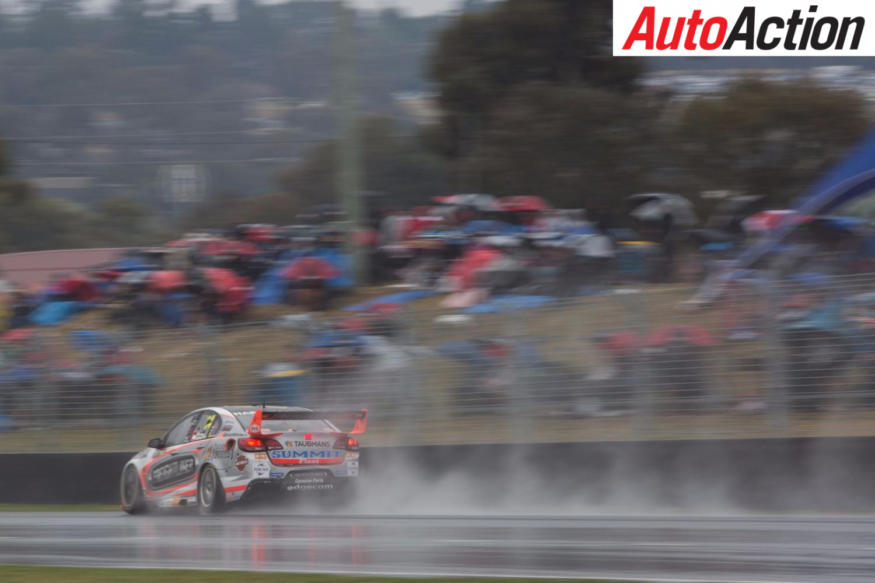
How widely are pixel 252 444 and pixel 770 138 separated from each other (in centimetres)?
2682

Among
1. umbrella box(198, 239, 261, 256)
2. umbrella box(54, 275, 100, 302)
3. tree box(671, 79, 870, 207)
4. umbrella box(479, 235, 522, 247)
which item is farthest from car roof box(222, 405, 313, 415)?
tree box(671, 79, 870, 207)

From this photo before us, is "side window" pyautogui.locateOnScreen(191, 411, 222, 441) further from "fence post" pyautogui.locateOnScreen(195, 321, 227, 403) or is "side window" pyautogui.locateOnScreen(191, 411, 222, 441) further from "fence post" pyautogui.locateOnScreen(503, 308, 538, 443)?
"fence post" pyautogui.locateOnScreen(503, 308, 538, 443)

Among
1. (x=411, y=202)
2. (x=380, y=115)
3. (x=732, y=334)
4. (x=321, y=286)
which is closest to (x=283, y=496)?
(x=732, y=334)

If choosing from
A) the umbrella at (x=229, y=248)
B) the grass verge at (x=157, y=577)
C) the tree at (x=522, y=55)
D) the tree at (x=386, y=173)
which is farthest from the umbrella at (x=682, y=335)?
the tree at (x=386, y=173)

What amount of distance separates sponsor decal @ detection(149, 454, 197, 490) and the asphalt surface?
0.97m

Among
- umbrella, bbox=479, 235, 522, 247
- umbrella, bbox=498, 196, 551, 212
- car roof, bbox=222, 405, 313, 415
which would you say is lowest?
umbrella, bbox=498, 196, 551, 212

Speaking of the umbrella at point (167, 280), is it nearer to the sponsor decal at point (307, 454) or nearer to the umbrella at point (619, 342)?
the sponsor decal at point (307, 454)

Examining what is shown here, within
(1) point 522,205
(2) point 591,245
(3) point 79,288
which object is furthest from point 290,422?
(1) point 522,205

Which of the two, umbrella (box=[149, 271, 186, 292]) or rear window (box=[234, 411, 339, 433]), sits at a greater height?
rear window (box=[234, 411, 339, 433])

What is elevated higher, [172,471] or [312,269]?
[172,471]

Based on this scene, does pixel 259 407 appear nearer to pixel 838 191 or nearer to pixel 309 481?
pixel 309 481

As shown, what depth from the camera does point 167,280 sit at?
24.0m

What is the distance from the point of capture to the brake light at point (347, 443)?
1378cm

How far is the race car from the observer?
1338 centimetres
